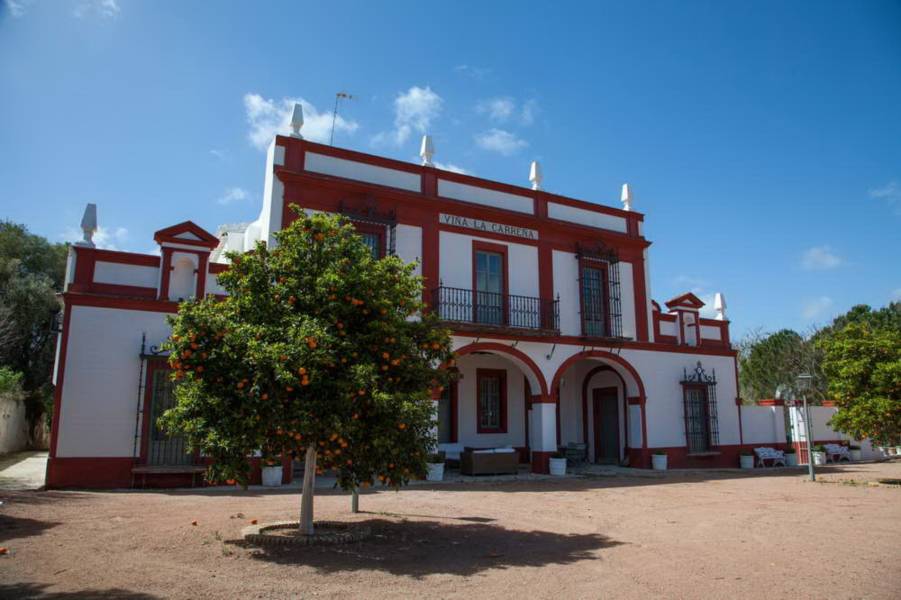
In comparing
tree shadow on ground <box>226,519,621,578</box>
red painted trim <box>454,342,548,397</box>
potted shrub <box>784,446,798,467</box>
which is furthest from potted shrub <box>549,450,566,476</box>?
potted shrub <box>784,446,798,467</box>

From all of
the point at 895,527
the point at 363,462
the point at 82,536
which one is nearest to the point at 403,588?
the point at 363,462

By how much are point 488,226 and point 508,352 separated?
337 cm

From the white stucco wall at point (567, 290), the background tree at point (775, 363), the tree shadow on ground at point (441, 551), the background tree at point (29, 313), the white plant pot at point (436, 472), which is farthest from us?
the background tree at point (775, 363)

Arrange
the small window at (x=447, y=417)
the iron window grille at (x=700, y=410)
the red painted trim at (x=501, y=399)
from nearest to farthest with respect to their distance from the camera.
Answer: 1. the small window at (x=447, y=417)
2. the red painted trim at (x=501, y=399)
3. the iron window grille at (x=700, y=410)

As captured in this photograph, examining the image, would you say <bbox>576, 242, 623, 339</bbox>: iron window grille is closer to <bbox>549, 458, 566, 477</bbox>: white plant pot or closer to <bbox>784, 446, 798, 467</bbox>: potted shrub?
<bbox>549, 458, 566, 477</bbox>: white plant pot

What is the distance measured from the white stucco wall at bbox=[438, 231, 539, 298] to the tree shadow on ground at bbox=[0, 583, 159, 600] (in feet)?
36.8

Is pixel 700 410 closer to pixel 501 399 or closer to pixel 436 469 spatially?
pixel 501 399

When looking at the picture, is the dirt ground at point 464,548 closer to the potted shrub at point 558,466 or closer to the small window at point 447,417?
the potted shrub at point 558,466

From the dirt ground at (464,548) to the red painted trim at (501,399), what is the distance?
18.5ft

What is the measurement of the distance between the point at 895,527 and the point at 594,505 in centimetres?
426

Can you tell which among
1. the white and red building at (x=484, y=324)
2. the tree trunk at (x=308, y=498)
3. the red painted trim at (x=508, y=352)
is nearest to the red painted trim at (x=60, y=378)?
the white and red building at (x=484, y=324)

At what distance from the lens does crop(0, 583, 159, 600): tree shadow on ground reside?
490cm

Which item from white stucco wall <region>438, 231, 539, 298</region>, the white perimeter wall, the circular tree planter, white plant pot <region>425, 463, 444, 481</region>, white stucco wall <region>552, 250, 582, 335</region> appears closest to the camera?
the circular tree planter

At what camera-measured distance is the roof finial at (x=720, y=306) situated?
20.5 m
